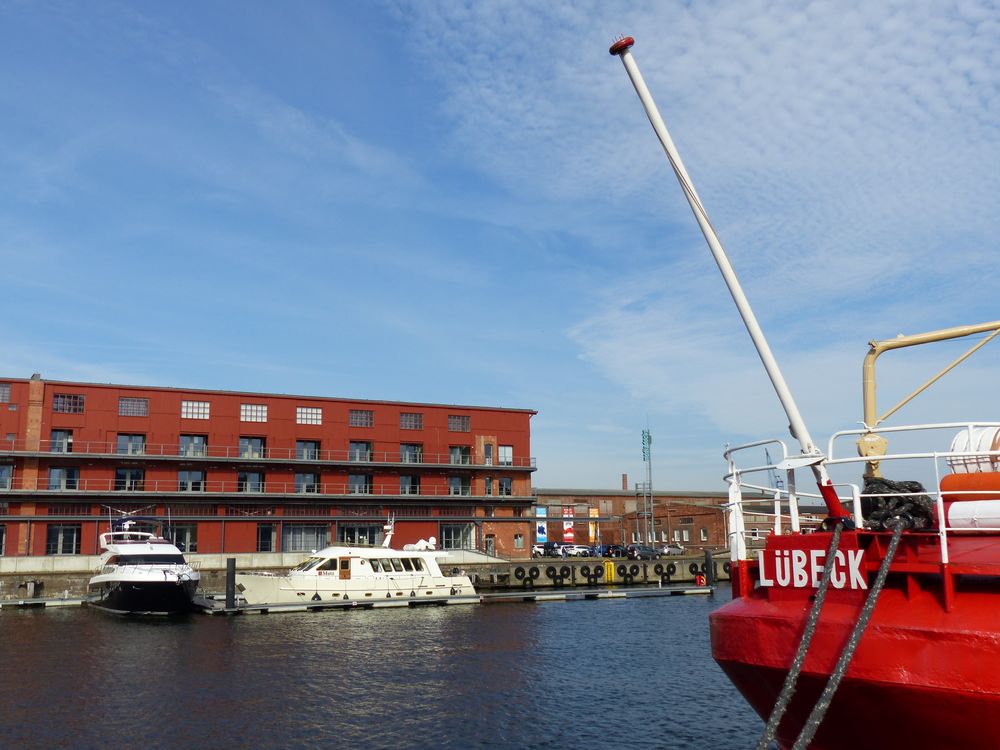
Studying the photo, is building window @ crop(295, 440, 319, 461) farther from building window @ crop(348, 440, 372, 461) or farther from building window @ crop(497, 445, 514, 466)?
building window @ crop(497, 445, 514, 466)

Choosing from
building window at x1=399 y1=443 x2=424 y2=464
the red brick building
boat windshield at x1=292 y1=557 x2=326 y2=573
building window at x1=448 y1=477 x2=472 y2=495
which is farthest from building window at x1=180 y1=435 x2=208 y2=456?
the red brick building

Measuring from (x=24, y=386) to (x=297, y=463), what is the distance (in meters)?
21.3

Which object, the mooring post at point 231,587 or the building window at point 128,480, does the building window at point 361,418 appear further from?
the mooring post at point 231,587

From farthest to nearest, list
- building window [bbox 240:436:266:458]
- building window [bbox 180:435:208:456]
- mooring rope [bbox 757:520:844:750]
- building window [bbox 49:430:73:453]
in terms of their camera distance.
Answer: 1. building window [bbox 240:436:266:458]
2. building window [bbox 180:435:208:456]
3. building window [bbox 49:430:73:453]
4. mooring rope [bbox 757:520:844:750]

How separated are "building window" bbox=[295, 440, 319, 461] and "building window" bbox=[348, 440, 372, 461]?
2.94m

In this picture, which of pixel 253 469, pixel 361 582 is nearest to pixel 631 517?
pixel 253 469

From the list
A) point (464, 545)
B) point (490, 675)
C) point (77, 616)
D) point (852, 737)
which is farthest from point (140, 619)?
point (852, 737)

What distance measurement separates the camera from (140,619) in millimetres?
44062

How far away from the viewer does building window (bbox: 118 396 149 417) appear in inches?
2623

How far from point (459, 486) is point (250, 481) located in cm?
1881

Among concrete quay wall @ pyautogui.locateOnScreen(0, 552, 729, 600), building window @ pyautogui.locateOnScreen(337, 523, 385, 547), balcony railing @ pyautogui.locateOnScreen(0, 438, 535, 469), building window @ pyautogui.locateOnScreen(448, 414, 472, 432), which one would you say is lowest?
concrete quay wall @ pyautogui.locateOnScreen(0, 552, 729, 600)

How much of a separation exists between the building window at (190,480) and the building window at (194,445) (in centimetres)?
152

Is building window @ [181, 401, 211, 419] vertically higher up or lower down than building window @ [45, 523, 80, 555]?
higher up

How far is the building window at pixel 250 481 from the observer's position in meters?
68.4
